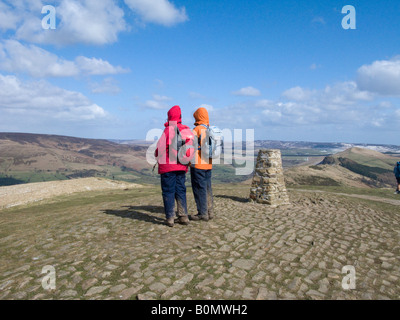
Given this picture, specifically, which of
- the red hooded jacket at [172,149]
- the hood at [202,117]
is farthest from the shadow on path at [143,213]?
the hood at [202,117]

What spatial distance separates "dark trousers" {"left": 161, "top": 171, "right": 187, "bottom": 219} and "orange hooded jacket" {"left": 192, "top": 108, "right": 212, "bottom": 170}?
0.71 meters

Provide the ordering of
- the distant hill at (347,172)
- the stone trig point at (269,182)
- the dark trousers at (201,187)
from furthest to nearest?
the distant hill at (347,172) < the stone trig point at (269,182) < the dark trousers at (201,187)

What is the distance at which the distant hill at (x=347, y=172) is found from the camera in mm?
46188

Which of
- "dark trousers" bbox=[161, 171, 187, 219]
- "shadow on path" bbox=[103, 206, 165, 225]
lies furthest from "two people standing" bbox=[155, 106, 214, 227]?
"shadow on path" bbox=[103, 206, 165, 225]

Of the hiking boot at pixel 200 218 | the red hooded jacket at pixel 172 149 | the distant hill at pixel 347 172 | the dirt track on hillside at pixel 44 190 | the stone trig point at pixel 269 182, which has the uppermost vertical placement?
the red hooded jacket at pixel 172 149

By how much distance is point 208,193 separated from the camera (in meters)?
9.09

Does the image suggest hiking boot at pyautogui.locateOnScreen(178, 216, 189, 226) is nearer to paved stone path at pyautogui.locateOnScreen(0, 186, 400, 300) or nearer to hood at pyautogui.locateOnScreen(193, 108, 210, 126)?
paved stone path at pyautogui.locateOnScreen(0, 186, 400, 300)

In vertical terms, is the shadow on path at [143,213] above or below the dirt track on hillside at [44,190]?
above

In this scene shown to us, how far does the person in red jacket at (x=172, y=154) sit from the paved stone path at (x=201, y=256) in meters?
1.11

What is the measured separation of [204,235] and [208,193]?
200 cm

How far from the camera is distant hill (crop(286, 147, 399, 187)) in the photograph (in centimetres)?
4619

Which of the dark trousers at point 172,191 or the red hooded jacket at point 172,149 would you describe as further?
the dark trousers at point 172,191

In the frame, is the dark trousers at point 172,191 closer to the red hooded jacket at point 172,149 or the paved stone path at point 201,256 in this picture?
the red hooded jacket at point 172,149
